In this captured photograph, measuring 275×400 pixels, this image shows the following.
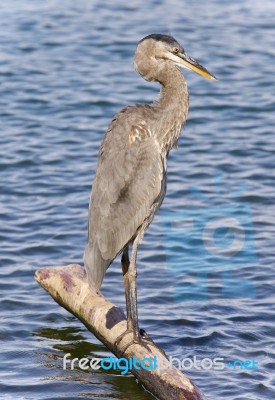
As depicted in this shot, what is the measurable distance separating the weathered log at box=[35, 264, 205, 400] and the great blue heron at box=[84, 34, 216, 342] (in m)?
0.18

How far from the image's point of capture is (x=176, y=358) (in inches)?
296

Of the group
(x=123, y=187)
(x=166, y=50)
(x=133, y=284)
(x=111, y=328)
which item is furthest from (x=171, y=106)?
(x=111, y=328)

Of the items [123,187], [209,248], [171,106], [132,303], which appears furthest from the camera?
[209,248]

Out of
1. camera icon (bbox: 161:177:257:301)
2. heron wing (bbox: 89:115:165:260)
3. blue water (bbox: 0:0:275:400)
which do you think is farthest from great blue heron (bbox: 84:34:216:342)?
camera icon (bbox: 161:177:257:301)

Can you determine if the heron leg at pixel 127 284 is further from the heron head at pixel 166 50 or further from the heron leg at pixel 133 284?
the heron head at pixel 166 50

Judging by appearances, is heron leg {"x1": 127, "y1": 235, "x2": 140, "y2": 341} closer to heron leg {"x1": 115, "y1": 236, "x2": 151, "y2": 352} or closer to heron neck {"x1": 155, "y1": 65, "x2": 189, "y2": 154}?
heron leg {"x1": 115, "y1": 236, "x2": 151, "y2": 352}

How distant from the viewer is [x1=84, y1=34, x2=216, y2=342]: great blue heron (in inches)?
279

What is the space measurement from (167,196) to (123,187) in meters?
3.76

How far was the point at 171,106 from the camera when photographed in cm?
725

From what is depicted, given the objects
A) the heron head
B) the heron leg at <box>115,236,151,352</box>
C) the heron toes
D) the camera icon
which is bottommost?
the heron toes

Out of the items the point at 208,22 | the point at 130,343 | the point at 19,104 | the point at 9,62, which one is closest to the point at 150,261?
the point at 130,343

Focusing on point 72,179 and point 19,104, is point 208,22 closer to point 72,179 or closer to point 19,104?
point 19,104

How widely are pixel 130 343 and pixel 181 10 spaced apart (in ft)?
39.6

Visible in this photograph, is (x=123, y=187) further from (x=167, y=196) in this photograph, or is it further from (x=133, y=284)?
(x=167, y=196)
